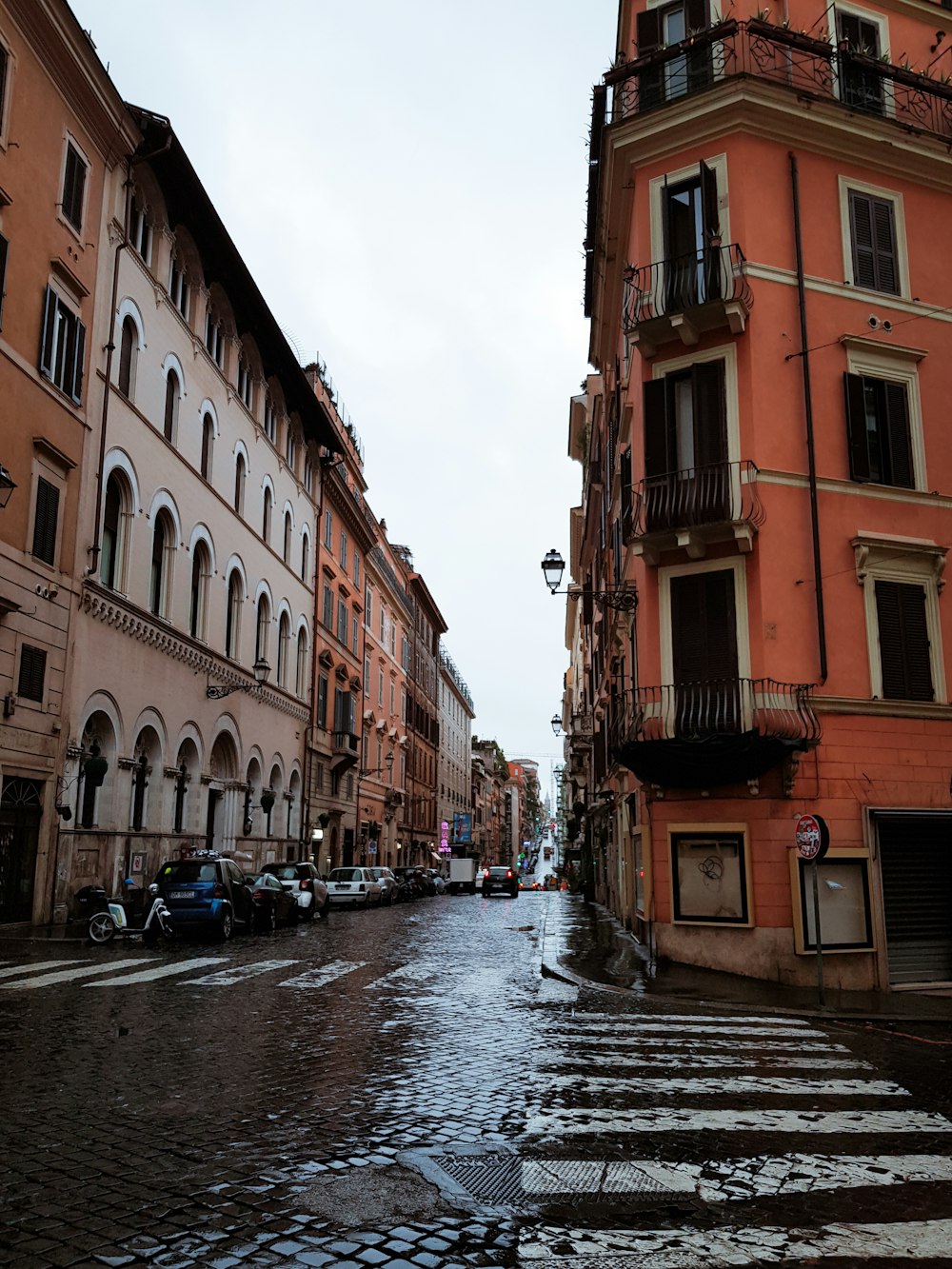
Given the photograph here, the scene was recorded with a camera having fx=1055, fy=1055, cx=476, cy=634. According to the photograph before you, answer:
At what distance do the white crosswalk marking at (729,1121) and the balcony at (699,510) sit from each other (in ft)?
34.9

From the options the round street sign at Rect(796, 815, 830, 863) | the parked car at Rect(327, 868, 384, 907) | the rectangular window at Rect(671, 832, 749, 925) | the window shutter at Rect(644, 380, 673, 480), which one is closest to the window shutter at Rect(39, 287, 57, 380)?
the window shutter at Rect(644, 380, 673, 480)

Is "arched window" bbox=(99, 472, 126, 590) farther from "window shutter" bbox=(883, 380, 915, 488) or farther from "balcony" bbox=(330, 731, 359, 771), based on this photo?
"balcony" bbox=(330, 731, 359, 771)

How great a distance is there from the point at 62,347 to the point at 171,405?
6811 mm

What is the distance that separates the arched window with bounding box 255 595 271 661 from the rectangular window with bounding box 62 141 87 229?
1635 cm

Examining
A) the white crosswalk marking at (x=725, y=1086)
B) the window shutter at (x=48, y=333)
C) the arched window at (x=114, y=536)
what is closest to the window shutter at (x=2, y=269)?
the window shutter at (x=48, y=333)

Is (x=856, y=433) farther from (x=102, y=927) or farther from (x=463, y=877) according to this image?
(x=463, y=877)

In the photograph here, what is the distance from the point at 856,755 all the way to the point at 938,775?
58.9 inches

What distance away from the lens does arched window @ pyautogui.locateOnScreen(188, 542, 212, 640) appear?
3125cm

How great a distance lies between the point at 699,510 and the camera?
17062mm

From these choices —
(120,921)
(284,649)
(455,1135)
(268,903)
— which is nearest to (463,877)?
(284,649)

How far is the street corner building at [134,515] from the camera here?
2072 cm

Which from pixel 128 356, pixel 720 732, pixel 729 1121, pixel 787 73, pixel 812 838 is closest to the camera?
pixel 729 1121

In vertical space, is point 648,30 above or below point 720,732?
above

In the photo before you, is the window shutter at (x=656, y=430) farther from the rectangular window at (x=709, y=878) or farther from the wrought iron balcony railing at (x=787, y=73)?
the rectangular window at (x=709, y=878)
